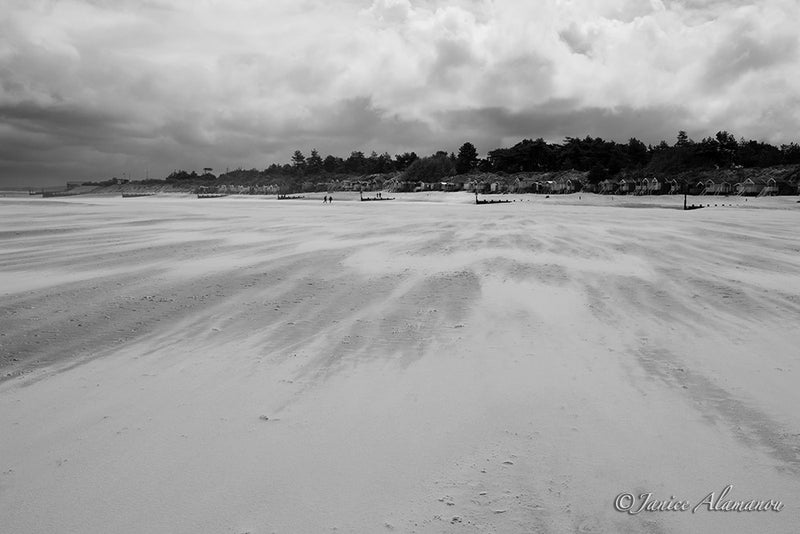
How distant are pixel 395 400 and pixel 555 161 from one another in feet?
253

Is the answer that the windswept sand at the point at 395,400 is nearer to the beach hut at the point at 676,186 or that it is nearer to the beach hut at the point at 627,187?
the beach hut at the point at 676,186

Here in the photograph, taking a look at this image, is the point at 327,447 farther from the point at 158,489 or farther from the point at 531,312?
the point at 531,312

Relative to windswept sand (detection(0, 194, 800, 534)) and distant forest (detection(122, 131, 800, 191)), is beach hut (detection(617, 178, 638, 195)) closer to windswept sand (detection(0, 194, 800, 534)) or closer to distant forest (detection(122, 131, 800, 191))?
distant forest (detection(122, 131, 800, 191))

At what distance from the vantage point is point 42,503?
2.73m

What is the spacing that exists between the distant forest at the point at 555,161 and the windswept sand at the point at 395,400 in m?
50.7

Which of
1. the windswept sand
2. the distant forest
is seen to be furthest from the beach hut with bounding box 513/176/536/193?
the windswept sand

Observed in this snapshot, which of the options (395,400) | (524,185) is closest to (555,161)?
(524,185)

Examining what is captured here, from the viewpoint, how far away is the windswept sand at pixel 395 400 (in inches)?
107

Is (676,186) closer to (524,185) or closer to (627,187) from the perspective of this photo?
(627,187)

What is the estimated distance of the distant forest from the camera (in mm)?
53906

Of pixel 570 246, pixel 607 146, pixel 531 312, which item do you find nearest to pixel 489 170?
pixel 607 146

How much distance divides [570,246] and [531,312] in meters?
6.26

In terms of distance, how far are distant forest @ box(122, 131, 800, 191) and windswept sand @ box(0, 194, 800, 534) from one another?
166ft

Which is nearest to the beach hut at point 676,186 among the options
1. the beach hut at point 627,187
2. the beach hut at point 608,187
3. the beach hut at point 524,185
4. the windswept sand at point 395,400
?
the beach hut at point 627,187
